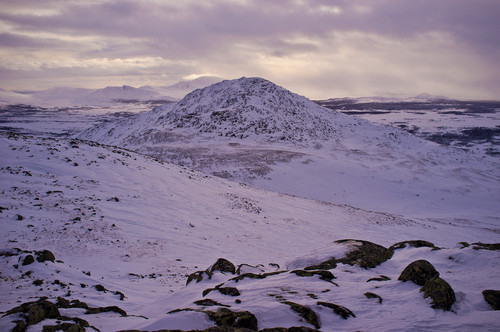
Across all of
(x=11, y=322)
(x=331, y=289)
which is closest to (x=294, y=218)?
(x=331, y=289)

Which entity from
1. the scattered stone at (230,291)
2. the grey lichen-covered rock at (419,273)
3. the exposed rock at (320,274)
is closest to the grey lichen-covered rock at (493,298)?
the grey lichen-covered rock at (419,273)

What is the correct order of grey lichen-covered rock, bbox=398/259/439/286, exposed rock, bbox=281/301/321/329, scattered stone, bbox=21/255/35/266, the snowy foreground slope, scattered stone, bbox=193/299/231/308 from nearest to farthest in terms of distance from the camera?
1. exposed rock, bbox=281/301/321/329
2. the snowy foreground slope
3. scattered stone, bbox=193/299/231/308
4. grey lichen-covered rock, bbox=398/259/439/286
5. scattered stone, bbox=21/255/35/266

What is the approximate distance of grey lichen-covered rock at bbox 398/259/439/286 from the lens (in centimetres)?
766

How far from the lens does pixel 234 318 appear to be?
577 cm

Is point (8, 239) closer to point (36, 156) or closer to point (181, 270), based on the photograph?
point (181, 270)

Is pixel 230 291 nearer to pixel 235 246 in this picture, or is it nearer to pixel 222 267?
pixel 222 267

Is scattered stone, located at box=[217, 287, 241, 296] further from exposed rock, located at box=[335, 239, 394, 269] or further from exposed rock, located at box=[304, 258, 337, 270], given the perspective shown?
exposed rock, located at box=[335, 239, 394, 269]

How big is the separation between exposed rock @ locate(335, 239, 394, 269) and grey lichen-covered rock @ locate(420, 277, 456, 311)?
327 centimetres

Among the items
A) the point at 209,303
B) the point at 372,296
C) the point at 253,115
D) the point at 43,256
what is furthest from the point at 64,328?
the point at 253,115

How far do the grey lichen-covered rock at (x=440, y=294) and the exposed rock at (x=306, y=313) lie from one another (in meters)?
2.64

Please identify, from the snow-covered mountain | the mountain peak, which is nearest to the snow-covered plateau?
the snow-covered mountain

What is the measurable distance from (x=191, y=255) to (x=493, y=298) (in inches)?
418

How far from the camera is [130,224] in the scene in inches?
583

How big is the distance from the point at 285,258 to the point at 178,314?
30.8ft
